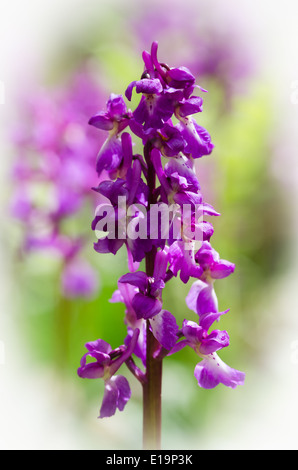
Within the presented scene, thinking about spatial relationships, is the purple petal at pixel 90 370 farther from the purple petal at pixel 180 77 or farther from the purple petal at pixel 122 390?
the purple petal at pixel 180 77

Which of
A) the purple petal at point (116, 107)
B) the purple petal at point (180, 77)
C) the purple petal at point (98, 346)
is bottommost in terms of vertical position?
the purple petal at point (98, 346)

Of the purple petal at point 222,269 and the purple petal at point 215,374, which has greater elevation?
the purple petal at point 222,269

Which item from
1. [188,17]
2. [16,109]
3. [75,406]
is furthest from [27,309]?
[188,17]

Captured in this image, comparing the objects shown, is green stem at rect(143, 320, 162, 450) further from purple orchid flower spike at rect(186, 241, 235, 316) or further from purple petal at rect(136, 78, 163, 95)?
purple petal at rect(136, 78, 163, 95)

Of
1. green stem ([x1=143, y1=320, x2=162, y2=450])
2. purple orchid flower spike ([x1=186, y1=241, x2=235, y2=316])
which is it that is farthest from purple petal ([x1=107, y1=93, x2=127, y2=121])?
green stem ([x1=143, y1=320, x2=162, y2=450])

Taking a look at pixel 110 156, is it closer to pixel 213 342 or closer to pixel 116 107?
pixel 116 107

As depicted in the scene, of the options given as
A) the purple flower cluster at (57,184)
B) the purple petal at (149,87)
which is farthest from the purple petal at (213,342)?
the purple flower cluster at (57,184)

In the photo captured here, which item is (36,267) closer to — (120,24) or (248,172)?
(248,172)
